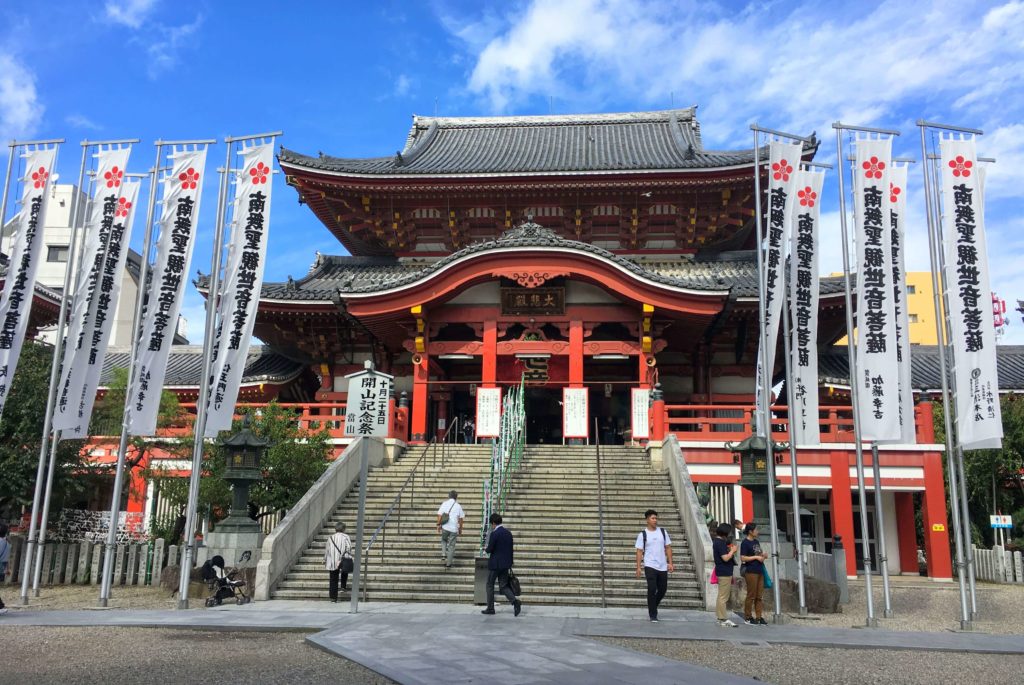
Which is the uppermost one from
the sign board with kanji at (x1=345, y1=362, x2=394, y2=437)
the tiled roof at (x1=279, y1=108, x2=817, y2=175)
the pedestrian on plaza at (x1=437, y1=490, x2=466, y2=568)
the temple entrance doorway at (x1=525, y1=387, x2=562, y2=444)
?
the tiled roof at (x1=279, y1=108, x2=817, y2=175)

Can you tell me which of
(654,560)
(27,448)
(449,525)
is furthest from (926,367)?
(27,448)

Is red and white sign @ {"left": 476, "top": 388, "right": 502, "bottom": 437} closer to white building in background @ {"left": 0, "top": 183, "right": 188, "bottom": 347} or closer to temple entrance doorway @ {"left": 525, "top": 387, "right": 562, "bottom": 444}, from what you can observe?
temple entrance doorway @ {"left": 525, "top": 387, "right": 562, "bottom": 444}

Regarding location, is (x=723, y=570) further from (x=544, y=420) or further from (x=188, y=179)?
(x=544, y=420)

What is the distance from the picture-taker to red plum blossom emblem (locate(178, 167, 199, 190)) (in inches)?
522

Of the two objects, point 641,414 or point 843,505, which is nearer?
point 843,505

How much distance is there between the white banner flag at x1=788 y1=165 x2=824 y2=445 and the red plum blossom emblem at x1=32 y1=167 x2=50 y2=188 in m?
13.1

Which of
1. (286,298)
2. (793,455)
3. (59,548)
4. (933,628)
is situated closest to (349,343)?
(286,298)

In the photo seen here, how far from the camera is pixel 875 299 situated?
1160 centimetres

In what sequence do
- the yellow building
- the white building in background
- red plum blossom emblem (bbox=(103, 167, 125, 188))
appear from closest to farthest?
1. red plum blossom emblem (bbox=(103, 167, 125, 188))
2. the white building in background
3. the yellow building

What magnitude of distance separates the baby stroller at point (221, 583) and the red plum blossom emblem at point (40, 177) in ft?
24.8

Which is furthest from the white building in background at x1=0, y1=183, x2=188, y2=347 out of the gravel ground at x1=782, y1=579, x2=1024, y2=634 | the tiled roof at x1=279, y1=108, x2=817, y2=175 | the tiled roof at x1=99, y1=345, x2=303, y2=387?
the gravel ground at x1=782, y1=579, x2=1024, y2=634

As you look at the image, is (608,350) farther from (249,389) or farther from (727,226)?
(249,389)

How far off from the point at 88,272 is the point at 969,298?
Result: 1403cm

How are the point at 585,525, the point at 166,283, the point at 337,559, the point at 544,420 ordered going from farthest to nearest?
the point at 544,420, the point at 585,525, the point at 166,283, the point at 337,559
